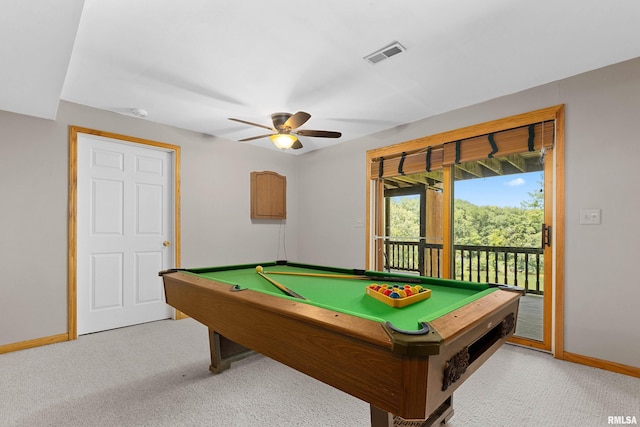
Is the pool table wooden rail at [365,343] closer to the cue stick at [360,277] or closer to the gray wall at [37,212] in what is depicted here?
the cue stick at [360,277]

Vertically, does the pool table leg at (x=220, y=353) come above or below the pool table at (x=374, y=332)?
below

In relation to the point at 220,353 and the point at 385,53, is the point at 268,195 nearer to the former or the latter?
the point at 220,353

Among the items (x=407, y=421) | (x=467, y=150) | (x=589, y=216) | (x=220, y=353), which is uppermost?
(x=467, y=150)

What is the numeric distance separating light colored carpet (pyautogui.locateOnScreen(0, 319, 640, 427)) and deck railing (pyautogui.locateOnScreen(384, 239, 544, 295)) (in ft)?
3.25

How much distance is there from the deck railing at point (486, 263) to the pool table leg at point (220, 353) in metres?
2.28

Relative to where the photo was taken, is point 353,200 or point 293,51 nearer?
point 293,51

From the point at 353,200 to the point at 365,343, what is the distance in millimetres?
3333

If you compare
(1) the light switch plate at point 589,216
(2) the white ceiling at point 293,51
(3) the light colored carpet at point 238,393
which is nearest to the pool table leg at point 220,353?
(3) the light colored carpet at point 238,393

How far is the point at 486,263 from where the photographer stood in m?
3.69

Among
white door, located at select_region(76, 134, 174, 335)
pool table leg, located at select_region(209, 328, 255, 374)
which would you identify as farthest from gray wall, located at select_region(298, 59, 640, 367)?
white door, located at select_region(76, 134, 174, 335)

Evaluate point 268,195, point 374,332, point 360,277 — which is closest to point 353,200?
point 268,195

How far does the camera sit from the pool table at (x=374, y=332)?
3.10ft

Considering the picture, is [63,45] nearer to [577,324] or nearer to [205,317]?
[205,317]

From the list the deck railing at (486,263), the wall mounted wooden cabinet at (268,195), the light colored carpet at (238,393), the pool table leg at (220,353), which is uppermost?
the wall mounted wooden cabinet at (268,195)
